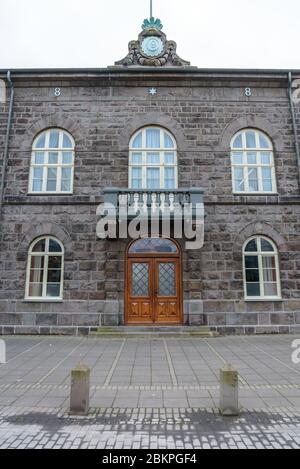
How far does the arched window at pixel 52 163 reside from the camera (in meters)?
12.4

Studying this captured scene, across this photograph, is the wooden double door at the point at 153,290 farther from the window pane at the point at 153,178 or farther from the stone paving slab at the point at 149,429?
the stone paving slab at the point at 149,429

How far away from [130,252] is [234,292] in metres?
3.99

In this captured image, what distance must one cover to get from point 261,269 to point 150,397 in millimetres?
7688

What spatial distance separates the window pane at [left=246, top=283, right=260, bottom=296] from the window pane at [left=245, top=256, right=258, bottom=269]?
650 millimetres

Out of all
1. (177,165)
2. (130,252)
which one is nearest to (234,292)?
(130,252)

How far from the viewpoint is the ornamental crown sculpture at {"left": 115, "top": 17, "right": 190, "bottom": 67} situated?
13047mm

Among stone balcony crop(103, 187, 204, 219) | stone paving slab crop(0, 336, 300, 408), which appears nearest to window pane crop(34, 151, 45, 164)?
stone balcony crop(103, 187, 204, 219)

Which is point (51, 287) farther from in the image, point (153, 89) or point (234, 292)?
point (153, 89)

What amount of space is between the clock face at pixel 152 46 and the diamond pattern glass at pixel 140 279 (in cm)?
853

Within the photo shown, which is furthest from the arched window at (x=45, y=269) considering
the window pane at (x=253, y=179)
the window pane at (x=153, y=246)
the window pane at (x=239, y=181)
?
the window pane at (x=253, y=179)

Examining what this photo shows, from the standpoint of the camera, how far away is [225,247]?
39.0 feet

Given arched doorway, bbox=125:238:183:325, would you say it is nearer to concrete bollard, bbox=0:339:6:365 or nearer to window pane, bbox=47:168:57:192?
window pane, bbox=47:168:57:192

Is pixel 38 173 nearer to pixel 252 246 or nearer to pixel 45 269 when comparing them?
pixel 45 269
